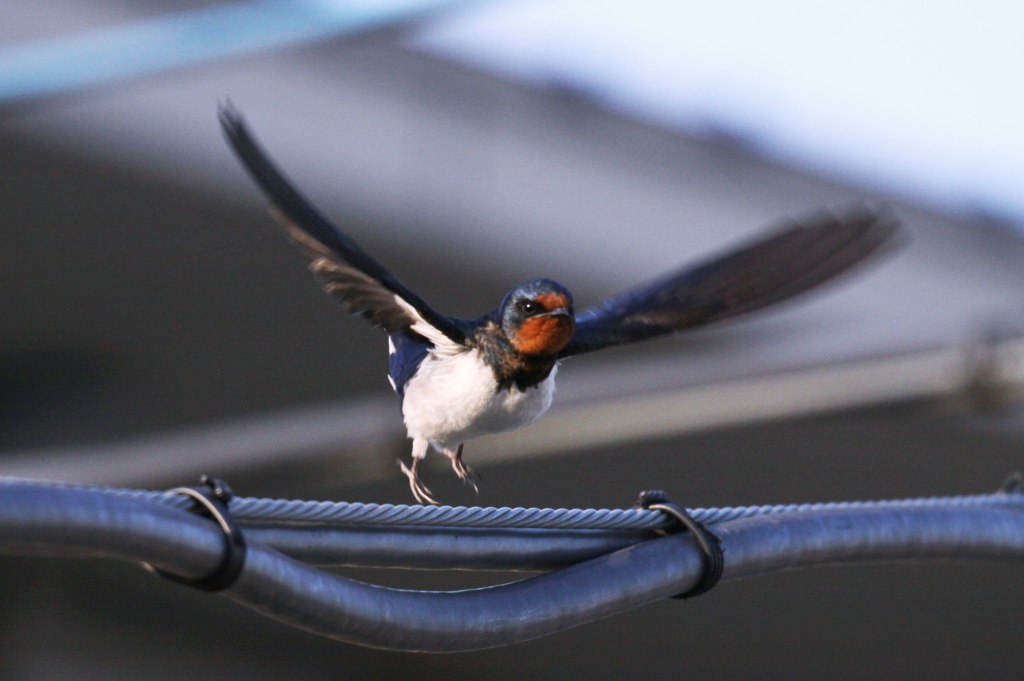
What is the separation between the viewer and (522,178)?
9.77 m

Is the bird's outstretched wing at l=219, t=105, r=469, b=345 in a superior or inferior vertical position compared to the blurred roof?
inferior

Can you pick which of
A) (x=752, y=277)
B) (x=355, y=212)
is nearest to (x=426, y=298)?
(x=355, y=212)

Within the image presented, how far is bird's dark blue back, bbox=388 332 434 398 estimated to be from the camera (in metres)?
2.05

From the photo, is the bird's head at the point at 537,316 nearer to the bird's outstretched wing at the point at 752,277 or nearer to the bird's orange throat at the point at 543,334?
the bird's orange throat at the point at 543,334

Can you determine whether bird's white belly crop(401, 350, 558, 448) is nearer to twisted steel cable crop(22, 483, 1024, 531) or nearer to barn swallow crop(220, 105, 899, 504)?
barn swallow crop(220, 105, 899, 504)

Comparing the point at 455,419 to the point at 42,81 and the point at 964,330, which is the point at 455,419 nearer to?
the point at 42,81

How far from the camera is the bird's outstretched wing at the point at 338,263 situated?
1803mm

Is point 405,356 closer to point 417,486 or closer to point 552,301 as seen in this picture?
point 417,486

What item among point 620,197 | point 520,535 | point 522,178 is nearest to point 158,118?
point 522,178

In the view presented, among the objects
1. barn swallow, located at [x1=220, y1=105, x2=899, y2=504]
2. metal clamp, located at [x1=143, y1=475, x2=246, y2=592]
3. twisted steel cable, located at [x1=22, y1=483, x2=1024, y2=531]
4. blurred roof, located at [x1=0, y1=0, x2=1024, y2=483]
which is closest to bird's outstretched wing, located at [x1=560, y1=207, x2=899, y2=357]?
barn swallow, located at [x1=220, y1=105, x2=899, y2=504]

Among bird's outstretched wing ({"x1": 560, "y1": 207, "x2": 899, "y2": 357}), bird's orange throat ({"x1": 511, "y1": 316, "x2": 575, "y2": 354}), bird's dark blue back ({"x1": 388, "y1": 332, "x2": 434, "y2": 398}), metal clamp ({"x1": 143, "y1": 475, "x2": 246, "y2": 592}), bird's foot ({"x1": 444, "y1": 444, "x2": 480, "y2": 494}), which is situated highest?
bird's outstretched wing ({"x1": 560, "y1": 207, "x2": 899, "y2": 357})

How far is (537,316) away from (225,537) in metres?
0.93

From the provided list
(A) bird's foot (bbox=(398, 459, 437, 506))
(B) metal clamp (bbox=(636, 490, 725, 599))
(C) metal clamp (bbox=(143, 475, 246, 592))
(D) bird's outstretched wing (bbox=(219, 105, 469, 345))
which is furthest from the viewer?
(A) bird's foot (bbox=(398, 459, 437, 506))

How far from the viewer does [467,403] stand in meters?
1.88
